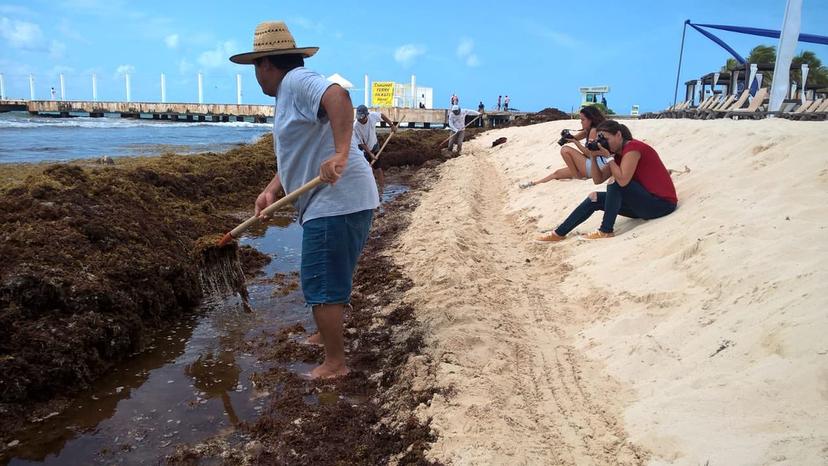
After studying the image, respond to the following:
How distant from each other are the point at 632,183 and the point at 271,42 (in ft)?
12.5

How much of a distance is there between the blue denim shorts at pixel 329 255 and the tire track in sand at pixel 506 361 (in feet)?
2.47

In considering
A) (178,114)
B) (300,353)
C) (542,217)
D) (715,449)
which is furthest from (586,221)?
(178,114)

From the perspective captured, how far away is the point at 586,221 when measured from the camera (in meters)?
6.31

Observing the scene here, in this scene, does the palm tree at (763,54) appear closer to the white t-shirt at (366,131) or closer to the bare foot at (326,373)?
the white t-shirt at (366,131)

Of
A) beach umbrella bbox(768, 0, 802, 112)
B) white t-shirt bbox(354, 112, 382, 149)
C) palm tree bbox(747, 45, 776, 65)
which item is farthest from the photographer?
palm tree bbox(747, 45, 776, 65)

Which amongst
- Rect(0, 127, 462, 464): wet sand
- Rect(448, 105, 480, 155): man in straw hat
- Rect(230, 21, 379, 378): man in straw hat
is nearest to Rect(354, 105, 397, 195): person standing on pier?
Rect(0, 127, 462, 464): wet sand

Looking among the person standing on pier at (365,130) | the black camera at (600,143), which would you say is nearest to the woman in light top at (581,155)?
the black camera at (600,143)

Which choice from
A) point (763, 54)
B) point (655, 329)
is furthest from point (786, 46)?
point (763, 54)

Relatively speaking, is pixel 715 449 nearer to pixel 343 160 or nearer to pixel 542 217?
pixel 343 160

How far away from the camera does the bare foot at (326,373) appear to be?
3238mm

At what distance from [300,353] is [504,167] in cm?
1085

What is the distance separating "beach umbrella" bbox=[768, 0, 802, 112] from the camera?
12.7 m

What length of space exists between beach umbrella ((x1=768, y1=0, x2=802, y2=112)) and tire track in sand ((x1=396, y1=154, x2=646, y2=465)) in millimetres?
11117

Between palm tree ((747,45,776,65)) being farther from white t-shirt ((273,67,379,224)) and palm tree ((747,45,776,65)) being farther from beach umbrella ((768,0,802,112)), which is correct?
white t-shirt ((273,67,379,224))
